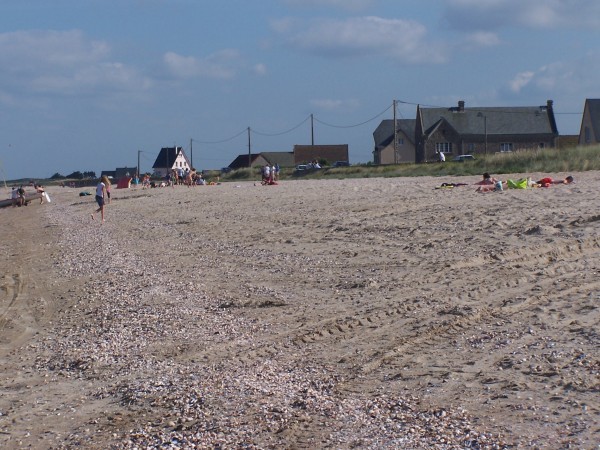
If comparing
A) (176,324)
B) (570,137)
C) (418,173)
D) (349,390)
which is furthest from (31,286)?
(570,137)

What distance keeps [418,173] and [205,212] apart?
20.8 m

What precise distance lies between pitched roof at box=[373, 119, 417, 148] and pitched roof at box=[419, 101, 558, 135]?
18.3ft

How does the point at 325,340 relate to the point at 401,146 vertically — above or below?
below

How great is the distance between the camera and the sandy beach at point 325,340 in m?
5.27

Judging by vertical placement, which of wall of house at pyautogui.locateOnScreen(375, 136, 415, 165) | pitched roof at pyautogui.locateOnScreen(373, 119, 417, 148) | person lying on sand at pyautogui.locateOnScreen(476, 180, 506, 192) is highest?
pitched roof at pyautogui.locateOnScreen(373, 119, 417, 148)

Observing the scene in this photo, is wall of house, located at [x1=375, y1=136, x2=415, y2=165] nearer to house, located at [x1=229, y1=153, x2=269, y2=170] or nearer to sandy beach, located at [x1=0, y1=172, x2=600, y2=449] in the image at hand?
house, located at [x1=229, y1=153, x2=269, y2=170]

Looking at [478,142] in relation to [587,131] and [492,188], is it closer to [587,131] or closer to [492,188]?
[587,131]

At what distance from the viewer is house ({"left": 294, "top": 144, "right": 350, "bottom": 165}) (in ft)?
316

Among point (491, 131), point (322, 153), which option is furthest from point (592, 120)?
point (322, 153)

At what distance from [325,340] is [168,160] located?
9637cm

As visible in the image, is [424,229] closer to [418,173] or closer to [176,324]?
[176,324]

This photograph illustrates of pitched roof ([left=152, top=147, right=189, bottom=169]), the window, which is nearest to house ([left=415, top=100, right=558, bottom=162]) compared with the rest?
the window

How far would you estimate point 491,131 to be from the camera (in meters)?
72.1

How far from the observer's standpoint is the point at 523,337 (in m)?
6.71
